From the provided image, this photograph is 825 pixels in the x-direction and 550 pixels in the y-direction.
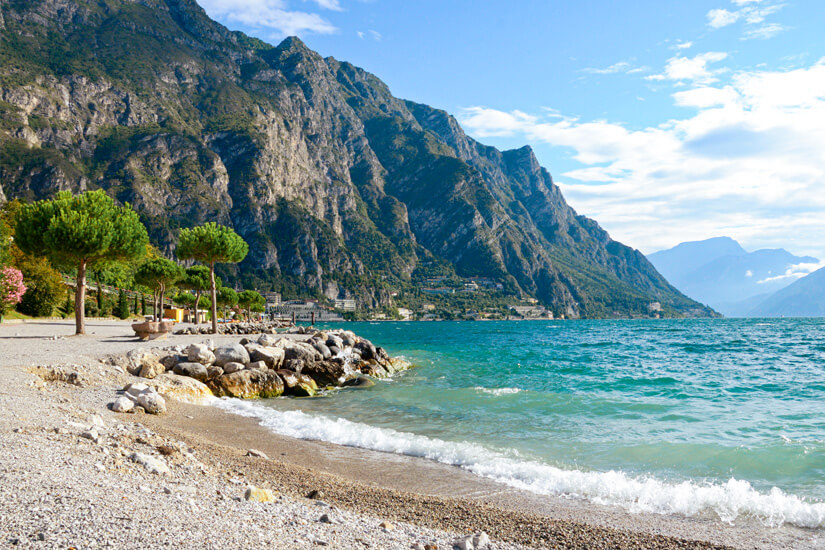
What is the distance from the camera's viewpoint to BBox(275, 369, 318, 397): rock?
21.2 metres

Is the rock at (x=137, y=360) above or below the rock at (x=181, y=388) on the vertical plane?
above

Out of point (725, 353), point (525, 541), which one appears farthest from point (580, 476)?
point (725, 353)

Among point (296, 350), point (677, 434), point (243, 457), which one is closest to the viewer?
point (243, 457)

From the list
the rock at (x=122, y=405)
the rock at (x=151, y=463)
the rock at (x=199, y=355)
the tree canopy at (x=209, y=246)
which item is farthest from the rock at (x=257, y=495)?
the tree canopy at (x=209, y=246)

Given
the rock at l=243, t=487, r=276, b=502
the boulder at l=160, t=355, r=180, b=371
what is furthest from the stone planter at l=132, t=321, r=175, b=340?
the rock at l=243, t=487, r=276, b=502

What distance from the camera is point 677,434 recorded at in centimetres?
1361

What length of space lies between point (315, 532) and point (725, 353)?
4953cm

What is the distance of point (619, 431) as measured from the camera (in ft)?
46.4

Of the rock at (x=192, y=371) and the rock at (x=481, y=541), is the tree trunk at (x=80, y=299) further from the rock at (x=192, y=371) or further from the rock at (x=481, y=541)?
the rock at (x=481, y=541)

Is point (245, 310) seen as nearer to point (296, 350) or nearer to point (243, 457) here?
point (296, 350)

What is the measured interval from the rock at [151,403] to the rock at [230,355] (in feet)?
24.9

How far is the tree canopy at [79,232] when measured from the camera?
23969mm

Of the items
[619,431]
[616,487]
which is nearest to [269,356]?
[619,431]

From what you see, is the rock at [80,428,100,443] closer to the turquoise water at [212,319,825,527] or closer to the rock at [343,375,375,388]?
the turquoise water at [212,319,825,527]
